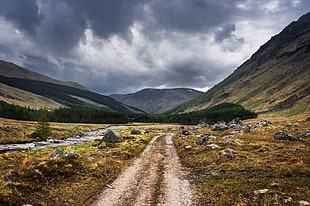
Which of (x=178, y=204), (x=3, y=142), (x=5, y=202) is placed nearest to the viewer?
(x=5, y=202)

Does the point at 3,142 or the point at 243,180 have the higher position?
the point at 243,180

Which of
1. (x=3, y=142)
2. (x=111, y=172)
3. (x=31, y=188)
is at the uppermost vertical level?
(x=31, y=188)

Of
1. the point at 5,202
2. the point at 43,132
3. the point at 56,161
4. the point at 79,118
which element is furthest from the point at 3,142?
the point at 79,118

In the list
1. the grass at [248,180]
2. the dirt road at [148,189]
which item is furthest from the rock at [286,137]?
the dirt road at [148,189]

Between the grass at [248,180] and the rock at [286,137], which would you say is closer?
the grass at [248,180]

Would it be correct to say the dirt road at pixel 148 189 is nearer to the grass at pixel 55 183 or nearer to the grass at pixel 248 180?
A: the grass at pixel 55 183

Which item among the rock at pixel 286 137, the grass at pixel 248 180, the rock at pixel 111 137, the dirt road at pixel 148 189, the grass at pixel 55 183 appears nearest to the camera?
the grass at pixel 248 180

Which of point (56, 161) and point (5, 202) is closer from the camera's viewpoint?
point (5, 202)

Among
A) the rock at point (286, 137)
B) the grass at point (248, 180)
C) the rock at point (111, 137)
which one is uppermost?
the rock at point (286, 137)

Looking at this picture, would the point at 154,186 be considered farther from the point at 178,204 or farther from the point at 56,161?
the point at 56,161

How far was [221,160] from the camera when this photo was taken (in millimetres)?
21891

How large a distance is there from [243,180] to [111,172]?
44.9 feet

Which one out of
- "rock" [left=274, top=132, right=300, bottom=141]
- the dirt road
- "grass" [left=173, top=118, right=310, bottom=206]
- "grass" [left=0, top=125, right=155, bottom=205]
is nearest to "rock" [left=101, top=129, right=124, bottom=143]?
"grass" [left=0, top=125, right=155, bottom=205]

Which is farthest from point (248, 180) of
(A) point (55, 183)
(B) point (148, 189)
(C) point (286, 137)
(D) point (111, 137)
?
(D) point (111, 137)
